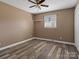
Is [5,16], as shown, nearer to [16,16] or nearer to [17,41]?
[16,16]

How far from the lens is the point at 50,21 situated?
5.12 meters

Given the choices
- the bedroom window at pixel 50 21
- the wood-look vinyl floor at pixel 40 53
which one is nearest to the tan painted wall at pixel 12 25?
the wood-look vinyl floor at pixel 40 53

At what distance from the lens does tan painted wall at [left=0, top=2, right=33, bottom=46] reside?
342cm

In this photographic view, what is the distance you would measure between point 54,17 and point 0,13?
339cm

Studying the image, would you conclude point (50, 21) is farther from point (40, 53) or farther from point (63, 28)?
point (40, 53)

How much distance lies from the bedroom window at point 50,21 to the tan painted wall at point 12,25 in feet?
4.61

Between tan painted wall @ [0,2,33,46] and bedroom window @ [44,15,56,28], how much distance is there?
1406 millimetres

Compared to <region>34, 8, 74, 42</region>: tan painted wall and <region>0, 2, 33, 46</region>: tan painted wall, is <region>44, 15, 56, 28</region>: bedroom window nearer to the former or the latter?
<region>34, 8, 74, 42</region>: tan painted wall

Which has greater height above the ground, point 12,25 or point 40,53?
point 12,25

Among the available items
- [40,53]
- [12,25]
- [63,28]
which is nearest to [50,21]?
[63,28]

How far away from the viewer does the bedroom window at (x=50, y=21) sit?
491cm

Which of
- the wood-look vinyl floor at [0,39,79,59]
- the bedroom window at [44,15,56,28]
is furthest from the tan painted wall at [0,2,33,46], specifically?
the bedroom window at [44,15,56,28]

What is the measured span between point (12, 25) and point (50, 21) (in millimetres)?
2724

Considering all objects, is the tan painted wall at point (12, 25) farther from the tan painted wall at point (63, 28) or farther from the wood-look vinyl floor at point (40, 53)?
the tan painted wall at point (63, 28)
